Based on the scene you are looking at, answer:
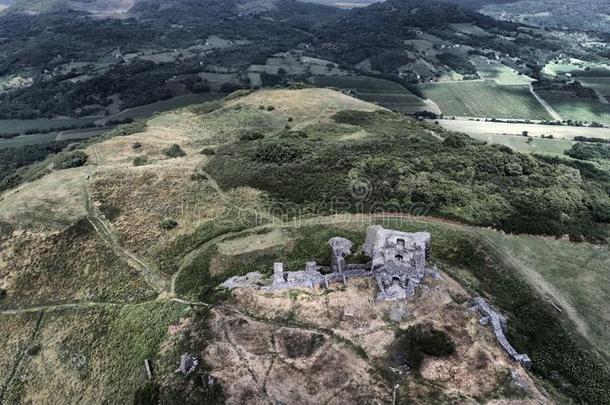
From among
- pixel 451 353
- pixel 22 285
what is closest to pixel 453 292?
pixel 451 353

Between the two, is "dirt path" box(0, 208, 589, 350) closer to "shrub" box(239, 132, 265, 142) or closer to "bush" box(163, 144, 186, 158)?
"bush" box(163, 144, 186, 158)

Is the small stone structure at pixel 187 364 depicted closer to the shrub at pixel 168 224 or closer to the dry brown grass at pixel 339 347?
the dry brown grass at pixel 339 347

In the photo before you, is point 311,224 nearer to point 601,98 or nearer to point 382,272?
point 382,272

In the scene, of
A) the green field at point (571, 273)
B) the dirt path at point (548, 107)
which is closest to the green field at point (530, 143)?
the dirt path at point (548, 107)

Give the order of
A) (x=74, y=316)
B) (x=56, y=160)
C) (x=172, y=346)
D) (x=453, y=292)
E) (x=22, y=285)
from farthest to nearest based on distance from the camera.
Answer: (x=56, y=160), (x=22, y=285), (x=74, y=316), (x=453, y=292), (x=172, y=346)

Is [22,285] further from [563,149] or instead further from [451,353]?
[563,149]

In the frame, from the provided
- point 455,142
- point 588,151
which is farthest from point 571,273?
point 588,151
